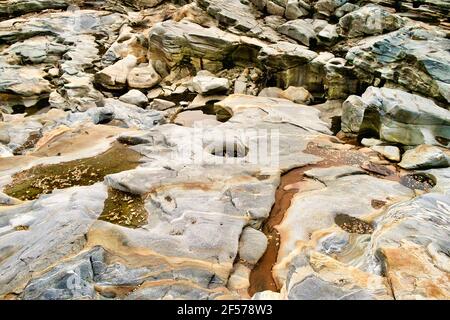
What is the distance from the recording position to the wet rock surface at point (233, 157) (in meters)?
9.13

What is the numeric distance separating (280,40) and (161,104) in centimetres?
1176

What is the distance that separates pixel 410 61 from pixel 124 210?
61.3ft

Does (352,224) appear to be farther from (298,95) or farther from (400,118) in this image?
(298,95)

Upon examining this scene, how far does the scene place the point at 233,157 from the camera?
16.2 metres

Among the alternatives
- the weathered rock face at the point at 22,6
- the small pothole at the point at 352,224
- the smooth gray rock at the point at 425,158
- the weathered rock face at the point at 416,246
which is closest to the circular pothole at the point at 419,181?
the smooth gray rock at the point at 425,158

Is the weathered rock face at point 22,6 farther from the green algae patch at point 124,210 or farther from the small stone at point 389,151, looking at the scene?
the small stone at point 389,151

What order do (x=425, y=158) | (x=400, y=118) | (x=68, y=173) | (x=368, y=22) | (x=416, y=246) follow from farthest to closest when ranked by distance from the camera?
(x=368, y=22)
(x=400, y=118)
(x=425, y=158)
(x=68, y=173)
(x=416, y=246)

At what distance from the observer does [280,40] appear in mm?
30703

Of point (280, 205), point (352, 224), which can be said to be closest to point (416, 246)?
point (352, 224)

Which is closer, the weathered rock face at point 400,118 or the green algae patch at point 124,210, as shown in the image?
the green algae patch at point 124,210

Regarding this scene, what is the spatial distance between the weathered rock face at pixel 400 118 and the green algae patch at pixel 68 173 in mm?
12136

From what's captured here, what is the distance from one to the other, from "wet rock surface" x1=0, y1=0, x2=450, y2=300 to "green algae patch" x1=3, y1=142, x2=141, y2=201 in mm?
94
